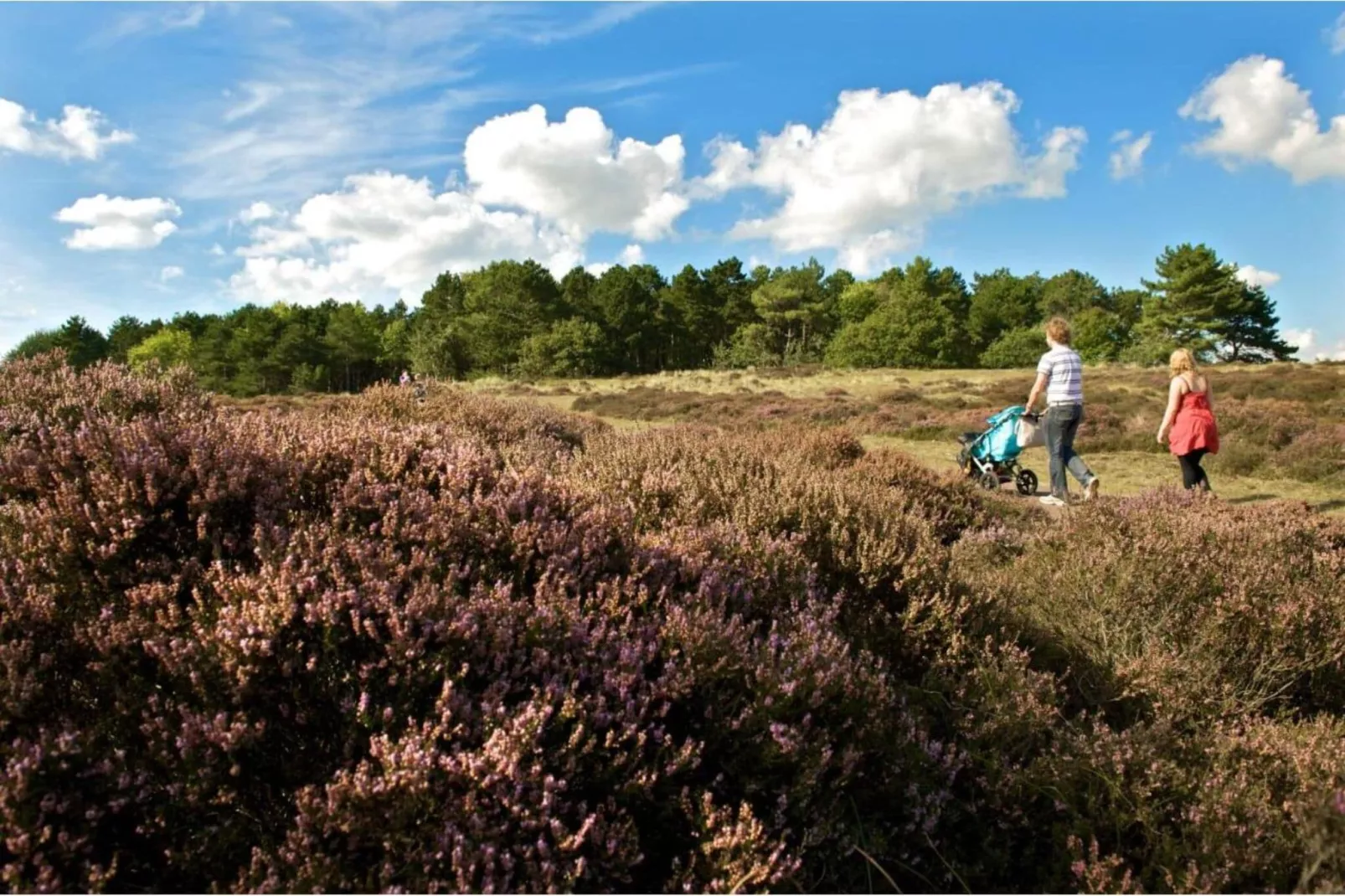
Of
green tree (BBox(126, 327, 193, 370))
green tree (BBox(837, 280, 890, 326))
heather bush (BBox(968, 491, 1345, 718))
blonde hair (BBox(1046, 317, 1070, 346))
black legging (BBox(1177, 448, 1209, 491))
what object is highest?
green tree (BBox(837, 280, 890, 326))

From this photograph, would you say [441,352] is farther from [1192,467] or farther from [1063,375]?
[1192,467]

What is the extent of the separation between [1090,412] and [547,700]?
18961mm

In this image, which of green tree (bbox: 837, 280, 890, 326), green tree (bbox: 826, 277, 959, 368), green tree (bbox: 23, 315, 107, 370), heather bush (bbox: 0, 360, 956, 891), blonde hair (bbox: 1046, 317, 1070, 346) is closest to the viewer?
heather bush (bbox: 0, 360, 956, 891)

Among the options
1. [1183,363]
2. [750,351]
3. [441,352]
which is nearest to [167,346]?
[441,352]

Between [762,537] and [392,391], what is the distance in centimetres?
579

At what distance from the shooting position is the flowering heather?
1834 millimetres

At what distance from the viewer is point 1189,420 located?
26.3 feet

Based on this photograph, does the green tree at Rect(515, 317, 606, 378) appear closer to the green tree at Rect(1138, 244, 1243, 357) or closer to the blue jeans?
the green tree at Rect(1138, 244, 1243, 357)

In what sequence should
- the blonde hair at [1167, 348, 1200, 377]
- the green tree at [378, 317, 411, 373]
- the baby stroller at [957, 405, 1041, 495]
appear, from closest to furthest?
1. the blonde hair at [1167, 348, 1200, 377]
2. the baby stroller at [957, 405, 1041, 495]
3. the green tree at [378, 317, 411, 373]

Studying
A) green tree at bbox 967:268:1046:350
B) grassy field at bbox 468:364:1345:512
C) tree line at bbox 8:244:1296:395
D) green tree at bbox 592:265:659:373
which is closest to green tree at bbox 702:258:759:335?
tree line at bbox 8:244:1296:395

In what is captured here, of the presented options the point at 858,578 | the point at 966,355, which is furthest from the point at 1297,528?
the point at 966,355

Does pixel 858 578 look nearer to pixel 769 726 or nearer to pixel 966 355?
pixel 769 726

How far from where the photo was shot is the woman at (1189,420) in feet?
26.1

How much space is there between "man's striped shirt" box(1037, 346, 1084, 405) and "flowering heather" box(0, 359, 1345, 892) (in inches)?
211
